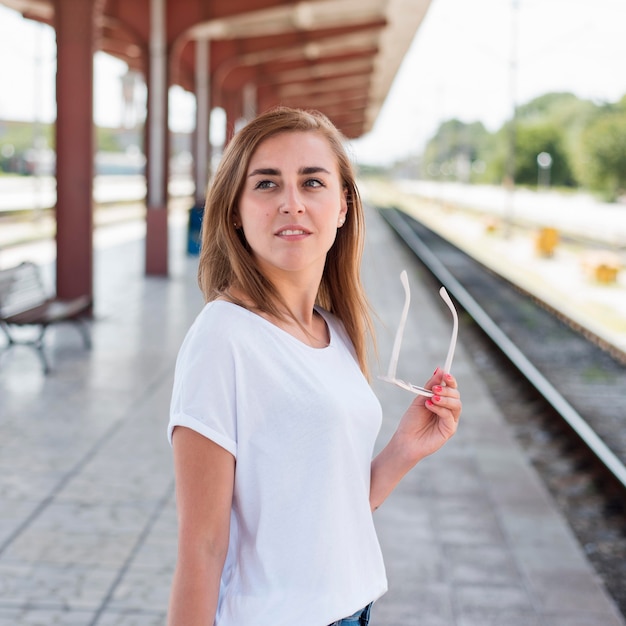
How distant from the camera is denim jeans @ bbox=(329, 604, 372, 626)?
6.37 ft

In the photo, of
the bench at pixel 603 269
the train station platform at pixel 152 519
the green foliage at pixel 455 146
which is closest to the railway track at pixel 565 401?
the train station platform at pixel 152 519

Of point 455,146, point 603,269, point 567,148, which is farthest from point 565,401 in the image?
point 455,146

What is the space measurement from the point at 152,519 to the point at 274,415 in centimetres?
408

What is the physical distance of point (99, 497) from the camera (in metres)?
6.01

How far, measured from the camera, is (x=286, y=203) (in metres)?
1.98

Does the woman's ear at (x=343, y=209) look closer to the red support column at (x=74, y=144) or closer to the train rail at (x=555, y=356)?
the train rail at (x=555, y=356)

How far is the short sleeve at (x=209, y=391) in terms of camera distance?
5.72 ft

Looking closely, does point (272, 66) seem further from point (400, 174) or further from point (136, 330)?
point (400, 174)

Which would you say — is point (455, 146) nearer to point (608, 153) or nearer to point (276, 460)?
point (608, 153)

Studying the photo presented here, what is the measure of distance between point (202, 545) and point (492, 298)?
1787 cm

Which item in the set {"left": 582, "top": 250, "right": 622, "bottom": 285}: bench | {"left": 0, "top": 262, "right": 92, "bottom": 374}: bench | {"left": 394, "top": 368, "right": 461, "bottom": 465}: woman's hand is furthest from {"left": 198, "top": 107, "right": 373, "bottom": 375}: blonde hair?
{"left": 582, "top": 250, "right": 622, "bottom": 285}: bench

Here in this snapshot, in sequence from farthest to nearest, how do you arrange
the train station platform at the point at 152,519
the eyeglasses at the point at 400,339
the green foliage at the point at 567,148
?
the green foliage at the point at 567,148 → the train station platform at the point at 152,519 → the eyeglasses at the point at 400,339

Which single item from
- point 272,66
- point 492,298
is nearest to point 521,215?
point 272,66

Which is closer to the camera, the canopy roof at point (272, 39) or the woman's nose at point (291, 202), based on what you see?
the woman's nose at point (291, 202)
